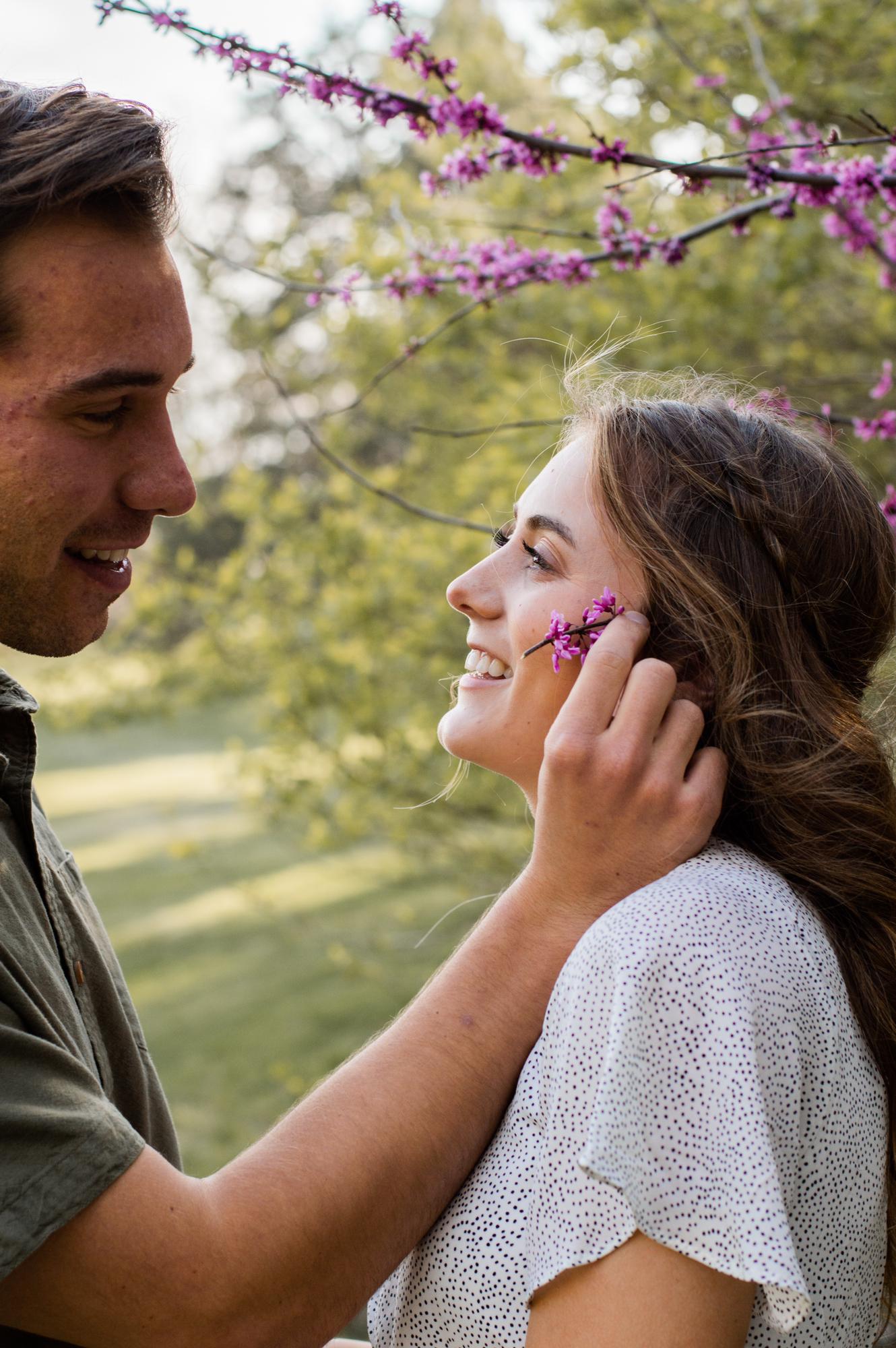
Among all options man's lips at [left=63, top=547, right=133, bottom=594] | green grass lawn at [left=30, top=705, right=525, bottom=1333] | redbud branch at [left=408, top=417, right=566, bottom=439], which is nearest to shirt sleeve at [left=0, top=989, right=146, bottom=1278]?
man's lips at [left=63, top=547, right=133, bottom=594]

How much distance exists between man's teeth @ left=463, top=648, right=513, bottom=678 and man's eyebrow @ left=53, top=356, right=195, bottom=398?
71 cm

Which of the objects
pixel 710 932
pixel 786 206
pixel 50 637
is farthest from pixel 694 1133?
pixel 786 206

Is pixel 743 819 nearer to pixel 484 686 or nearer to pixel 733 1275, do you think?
pixel 484 686

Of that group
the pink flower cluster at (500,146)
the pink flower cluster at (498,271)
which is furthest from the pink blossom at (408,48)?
the pink flower cluster at (498,271)

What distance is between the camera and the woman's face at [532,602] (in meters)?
2.10

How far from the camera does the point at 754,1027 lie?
1497 mm

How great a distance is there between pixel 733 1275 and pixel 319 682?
432 centimetres

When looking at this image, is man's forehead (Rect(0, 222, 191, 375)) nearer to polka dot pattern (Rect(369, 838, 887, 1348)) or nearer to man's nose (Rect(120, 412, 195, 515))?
man's nose (Rect(120, 412, 195, 515))

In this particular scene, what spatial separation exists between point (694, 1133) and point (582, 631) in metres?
0.82

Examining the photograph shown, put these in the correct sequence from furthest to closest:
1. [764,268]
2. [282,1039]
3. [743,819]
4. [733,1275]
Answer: [282,1039] → [764,268] → [743,819] → [733,1275]

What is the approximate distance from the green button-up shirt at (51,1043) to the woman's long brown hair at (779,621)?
3.34 feet

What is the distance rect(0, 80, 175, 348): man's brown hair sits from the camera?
1.80 m

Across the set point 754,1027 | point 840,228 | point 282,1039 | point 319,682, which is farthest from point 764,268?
point 282,1039

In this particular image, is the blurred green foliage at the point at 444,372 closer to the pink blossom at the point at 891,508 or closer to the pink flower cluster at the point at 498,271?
the pink flower cluster at the point at 498,271
